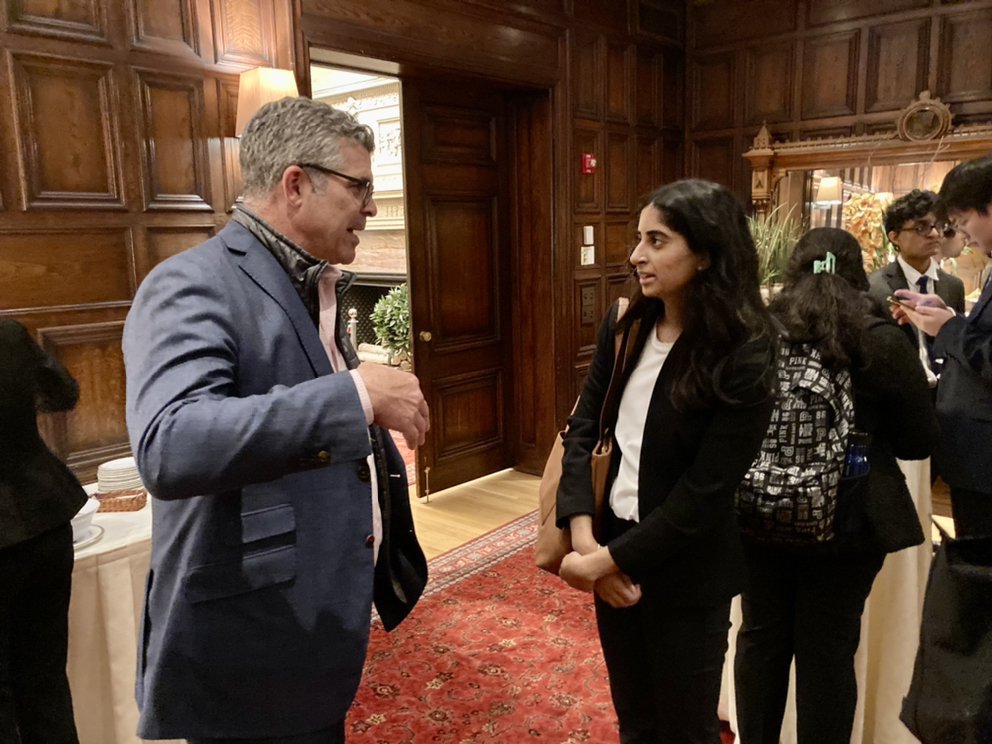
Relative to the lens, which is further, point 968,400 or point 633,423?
point 968,400

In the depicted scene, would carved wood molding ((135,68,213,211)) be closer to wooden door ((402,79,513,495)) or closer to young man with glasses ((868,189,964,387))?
wooden door ((402,79,513,495))

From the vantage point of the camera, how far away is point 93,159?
9.64 feet

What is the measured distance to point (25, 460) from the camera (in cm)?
173

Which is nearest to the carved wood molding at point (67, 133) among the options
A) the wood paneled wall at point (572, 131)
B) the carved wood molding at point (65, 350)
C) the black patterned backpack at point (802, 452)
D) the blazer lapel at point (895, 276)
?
the carved wood molding at point (65, 350)

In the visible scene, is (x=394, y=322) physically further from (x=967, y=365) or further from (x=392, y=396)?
(x=392, y=396)

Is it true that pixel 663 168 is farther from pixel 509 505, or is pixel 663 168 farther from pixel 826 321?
pixel 826 321

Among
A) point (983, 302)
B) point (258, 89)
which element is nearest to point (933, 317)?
Result: point (983, 302)

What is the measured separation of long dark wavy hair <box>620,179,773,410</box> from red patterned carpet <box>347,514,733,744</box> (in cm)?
149

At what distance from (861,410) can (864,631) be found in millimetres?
759

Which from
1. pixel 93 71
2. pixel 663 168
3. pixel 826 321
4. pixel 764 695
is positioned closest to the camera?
pixel 826 321

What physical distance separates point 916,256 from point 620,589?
98.3 inches

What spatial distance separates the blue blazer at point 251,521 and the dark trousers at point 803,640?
1.10 m

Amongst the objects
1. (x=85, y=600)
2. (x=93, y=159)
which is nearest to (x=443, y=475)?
(x=93, y=159)

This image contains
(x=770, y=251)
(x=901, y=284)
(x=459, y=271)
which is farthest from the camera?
(x=459, y=271)
